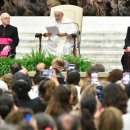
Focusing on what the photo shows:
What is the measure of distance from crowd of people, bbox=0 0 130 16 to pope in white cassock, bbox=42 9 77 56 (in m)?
6.07

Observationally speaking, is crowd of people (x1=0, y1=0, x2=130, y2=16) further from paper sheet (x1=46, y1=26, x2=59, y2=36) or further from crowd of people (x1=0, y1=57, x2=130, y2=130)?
crowd of people (x1=0, y1=57, x2=130, y2=130)

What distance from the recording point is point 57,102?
9.49m

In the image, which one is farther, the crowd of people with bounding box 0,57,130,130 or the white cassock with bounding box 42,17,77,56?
the white cassock with bounding box 42,17,77,56

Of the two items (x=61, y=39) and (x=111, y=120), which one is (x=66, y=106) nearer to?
(x=111, y=120)

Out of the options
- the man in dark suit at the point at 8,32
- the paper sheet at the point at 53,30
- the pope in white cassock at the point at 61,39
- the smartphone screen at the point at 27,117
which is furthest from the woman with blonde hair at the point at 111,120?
the pope in white cassock at the point at 61,39

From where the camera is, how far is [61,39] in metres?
20.4

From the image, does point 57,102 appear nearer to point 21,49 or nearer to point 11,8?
point 21,49

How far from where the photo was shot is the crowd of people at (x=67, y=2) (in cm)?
2695

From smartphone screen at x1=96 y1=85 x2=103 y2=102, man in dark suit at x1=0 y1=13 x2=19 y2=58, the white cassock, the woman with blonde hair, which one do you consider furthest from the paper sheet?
the woman with blonde hair

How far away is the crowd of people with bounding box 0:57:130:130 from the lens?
24.5 ft

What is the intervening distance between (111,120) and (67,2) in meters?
19.4

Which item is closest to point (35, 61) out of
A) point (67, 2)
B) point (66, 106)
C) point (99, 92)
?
point (99, 92)

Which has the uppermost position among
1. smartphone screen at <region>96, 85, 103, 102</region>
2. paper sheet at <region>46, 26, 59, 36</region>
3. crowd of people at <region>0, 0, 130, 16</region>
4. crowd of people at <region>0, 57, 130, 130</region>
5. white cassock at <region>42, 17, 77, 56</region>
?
crowd of people at <region>0, 57, 130, 130</region>

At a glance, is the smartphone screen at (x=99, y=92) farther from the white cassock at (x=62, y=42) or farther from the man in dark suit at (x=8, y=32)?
the white cassock at (x=62, y=42)
